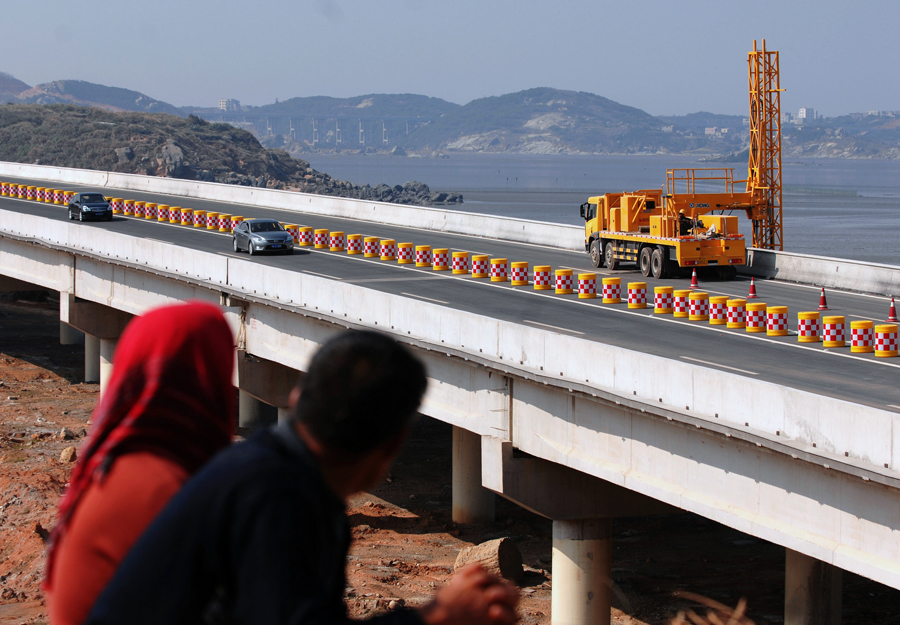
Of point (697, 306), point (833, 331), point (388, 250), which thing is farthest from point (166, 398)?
point (388, 250)

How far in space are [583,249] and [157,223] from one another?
67.3 feet

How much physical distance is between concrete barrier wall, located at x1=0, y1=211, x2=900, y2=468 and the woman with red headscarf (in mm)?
9632

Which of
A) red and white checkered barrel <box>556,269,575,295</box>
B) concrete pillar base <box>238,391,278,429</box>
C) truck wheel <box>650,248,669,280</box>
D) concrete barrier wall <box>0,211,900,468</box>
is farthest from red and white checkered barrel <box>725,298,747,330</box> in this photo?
concrete pillar base <box>238,391,278,429</box>

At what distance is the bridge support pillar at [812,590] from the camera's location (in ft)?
48.5

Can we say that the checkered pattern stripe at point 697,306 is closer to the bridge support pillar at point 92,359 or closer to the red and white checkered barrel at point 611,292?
the red and white checkered barrel at point 611,292

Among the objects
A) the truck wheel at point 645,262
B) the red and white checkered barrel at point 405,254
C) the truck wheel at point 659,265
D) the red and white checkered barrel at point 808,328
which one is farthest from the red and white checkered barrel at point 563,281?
the red and white checkered barrel at point 808,328

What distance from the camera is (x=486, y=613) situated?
2311 mm

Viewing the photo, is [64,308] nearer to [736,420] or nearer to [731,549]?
[731,549]

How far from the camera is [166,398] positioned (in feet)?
8.54

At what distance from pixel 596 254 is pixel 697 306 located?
11.6 meters

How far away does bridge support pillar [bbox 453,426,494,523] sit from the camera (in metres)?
22.7

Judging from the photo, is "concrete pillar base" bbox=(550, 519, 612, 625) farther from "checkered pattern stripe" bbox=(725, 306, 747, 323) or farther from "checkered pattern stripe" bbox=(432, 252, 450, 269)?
"checkered pattern stripe" bbox=(432, 252, 450, 269)

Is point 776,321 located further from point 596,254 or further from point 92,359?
point 92,359

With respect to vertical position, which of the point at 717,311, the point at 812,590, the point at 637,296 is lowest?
the point at 812,590
